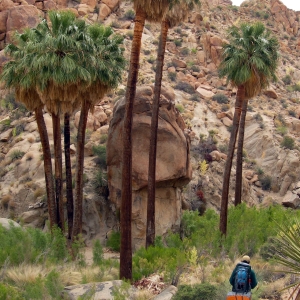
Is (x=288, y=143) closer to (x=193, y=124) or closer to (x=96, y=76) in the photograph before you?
(x=193, y=124)

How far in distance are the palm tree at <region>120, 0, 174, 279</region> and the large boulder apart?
29.9 ft

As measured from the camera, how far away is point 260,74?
73.5 ft

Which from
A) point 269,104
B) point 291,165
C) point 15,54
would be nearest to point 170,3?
point 15,54

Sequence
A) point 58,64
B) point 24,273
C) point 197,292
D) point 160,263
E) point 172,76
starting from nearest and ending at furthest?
point 197,292 → point 24,273 → point 160,263 → point 58,64 → point 172,76

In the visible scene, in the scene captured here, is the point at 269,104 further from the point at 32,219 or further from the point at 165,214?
the point at 32,219

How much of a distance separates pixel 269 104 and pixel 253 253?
30.0 m

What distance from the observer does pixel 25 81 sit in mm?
19000

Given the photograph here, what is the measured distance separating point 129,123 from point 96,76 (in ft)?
22.3

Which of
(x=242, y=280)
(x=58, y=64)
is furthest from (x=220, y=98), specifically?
(x=242, y=280)

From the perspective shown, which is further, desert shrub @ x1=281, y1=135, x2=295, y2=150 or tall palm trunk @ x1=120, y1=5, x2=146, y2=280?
desert shrub @ x1=281, y1=135, x2=295, y2=150

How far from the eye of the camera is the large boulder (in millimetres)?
24031

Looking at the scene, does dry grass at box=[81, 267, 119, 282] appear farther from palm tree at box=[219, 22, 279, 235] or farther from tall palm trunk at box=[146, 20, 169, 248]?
palm tree at box=[219, 22, 279, 235]

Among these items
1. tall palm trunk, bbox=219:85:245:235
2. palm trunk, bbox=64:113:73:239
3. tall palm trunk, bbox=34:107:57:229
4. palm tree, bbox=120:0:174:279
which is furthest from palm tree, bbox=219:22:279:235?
palm tree, bbox=120:0:174:279

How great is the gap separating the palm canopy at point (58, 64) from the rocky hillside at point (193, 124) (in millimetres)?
5267
